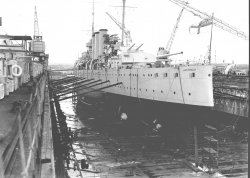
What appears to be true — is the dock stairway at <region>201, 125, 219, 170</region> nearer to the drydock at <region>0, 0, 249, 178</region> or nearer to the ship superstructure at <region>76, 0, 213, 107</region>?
the drydock at <region>0, 0, 249, 178</region>

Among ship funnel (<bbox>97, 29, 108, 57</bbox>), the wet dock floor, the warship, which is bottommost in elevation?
the wet dock floor

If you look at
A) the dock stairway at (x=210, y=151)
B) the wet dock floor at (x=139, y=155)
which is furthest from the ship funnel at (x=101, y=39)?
the dock stairway at (x=210, y=151)

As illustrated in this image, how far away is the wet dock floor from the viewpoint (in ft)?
39.5

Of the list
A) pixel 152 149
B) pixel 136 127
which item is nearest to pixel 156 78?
pixel 136 127

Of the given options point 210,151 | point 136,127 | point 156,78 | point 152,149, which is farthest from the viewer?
point 156,78

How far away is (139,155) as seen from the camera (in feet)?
47.6

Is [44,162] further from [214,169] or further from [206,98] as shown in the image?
[206,98]

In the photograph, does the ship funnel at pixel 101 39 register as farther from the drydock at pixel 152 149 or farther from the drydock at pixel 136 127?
the drydock at pixel 152 149

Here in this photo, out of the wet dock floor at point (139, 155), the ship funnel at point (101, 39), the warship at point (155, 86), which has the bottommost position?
the wet dock floor at point (139, 155)

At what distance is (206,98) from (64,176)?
442 inches

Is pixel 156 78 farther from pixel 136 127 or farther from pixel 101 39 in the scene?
pixel 101 39

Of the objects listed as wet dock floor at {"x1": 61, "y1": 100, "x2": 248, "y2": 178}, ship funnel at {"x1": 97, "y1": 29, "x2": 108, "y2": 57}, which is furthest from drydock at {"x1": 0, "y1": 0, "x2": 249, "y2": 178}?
ship funnel at {"x1": 97, "y1": 29, "x2": 108, "y2": 57}

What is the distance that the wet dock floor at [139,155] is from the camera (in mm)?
12039

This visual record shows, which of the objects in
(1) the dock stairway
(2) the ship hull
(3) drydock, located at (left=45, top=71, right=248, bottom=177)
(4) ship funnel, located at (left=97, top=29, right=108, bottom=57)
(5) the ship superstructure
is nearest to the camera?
(3) drydock, located at (left=45, top=71, right=248, bottom=177)
